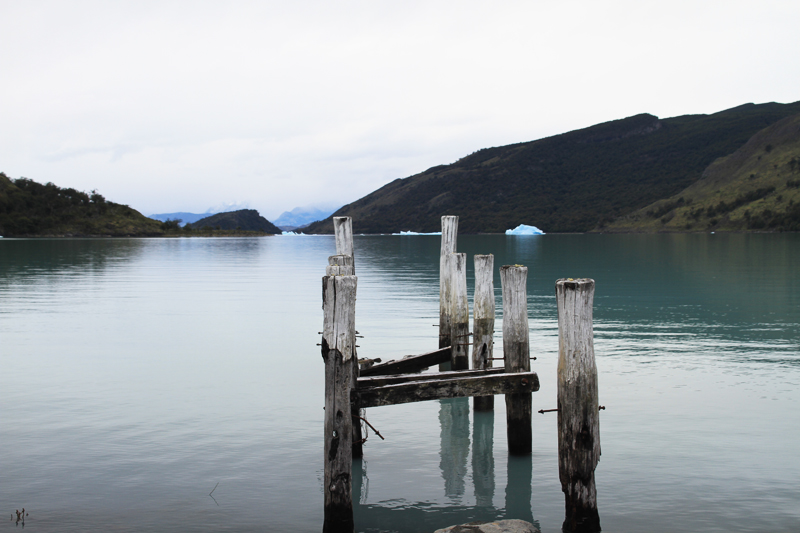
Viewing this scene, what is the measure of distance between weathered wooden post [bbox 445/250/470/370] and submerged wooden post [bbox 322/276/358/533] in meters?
6.08

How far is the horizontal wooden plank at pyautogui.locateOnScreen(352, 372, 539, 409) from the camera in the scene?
8.66 meters

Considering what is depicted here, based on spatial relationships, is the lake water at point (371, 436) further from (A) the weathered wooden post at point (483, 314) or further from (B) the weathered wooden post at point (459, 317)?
(A) the weathered wooden post at point (483, 314)

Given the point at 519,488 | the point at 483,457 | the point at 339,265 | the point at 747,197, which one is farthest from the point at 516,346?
the point at 747,197

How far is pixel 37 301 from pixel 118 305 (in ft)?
13.9

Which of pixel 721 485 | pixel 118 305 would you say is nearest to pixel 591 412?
pixel 721 485

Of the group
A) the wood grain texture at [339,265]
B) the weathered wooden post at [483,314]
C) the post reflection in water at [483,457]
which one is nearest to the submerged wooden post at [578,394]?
the post reflection in water at [483,457]

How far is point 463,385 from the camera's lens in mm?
8984

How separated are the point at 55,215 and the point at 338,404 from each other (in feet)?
665

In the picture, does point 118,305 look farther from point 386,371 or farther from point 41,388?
point 386,371

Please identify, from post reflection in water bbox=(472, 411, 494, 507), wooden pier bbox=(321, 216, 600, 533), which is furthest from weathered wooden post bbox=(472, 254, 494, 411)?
post reflection in water bbox=(472, 411, 494, 507)

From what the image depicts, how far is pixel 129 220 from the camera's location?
19800cm

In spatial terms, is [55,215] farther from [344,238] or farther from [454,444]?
[454,444]

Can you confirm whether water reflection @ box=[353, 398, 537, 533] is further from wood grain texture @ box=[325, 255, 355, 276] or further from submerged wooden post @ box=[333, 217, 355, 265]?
submerged wooden post @ box=[333, 217, 355, 265]

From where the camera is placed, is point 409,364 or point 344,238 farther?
point 344,238
